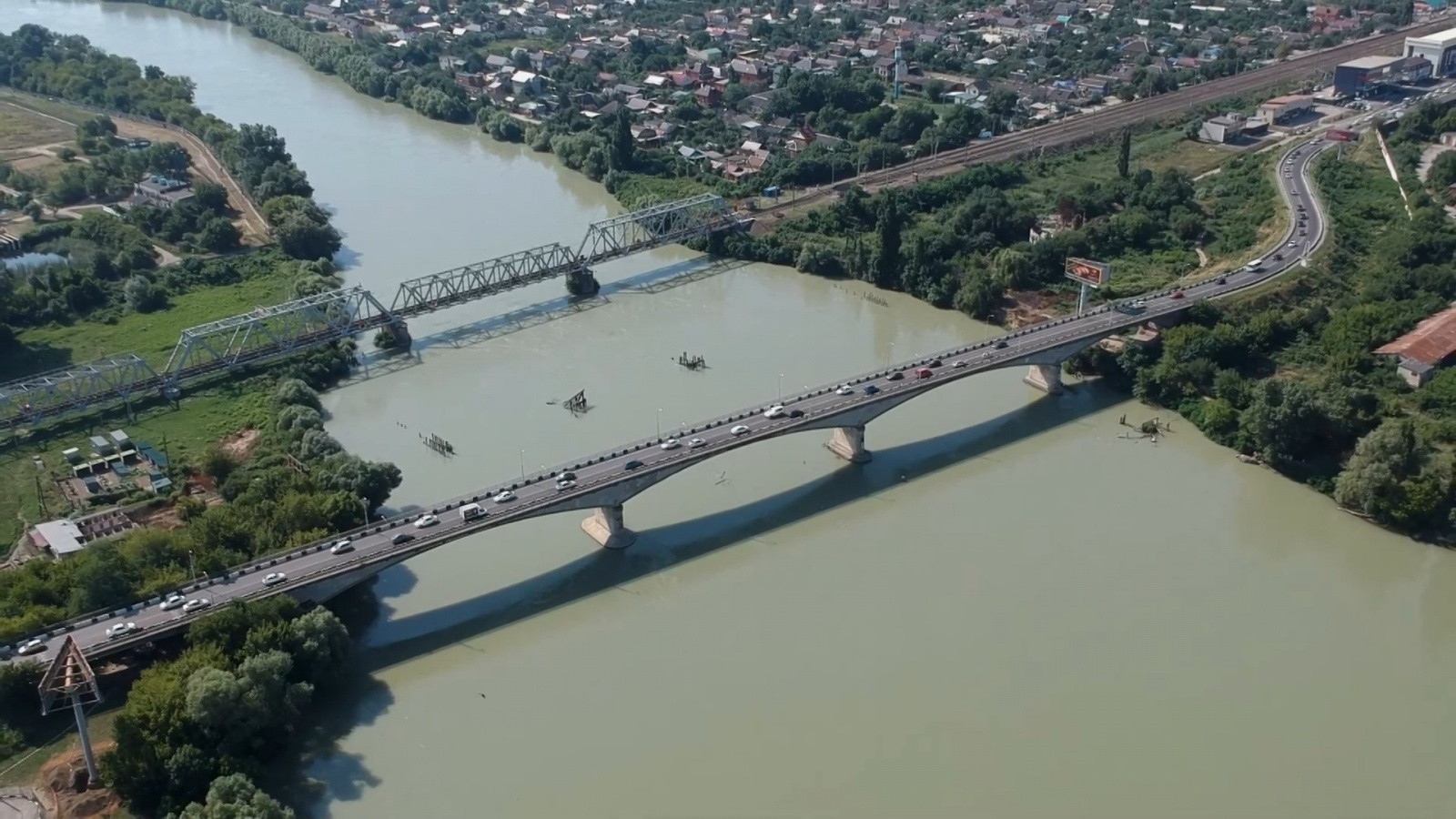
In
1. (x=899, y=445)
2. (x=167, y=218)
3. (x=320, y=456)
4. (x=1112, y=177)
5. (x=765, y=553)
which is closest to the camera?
(x=765, y=553)

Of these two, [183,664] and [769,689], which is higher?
[183,664]

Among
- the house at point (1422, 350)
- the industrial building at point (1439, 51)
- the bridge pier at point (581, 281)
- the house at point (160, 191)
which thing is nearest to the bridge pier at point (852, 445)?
the bridge pier at point (581, 281)

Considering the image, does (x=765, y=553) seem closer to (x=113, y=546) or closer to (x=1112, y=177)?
(x=113, y=546)

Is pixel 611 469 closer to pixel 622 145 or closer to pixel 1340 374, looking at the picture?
pixel 1340 374

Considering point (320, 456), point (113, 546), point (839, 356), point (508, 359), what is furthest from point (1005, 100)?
point (113, 546)

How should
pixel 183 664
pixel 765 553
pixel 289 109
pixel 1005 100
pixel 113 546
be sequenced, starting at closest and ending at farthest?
1. pixel 183 664
2. pixel 113 546
3. pixel 765 553
4. pixel 1005 100
5. pixel 289 109

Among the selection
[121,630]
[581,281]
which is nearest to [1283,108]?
[581,281]

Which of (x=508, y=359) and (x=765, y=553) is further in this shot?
(x=508, y=359)
